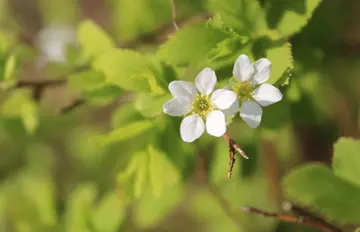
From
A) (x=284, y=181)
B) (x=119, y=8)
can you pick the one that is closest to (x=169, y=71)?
(x=284, y=181)

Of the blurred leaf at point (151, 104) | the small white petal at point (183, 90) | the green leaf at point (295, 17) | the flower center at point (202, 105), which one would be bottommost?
the blurred leaf at point (151, 104)

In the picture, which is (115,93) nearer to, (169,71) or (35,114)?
(169,71)

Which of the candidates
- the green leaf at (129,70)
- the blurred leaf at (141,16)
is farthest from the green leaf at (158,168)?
the blurred leaf at (141,16)

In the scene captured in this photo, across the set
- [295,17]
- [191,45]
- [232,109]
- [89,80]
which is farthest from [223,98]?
[89,80]

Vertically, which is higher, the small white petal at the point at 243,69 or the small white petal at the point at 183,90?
the small white petal at the point at 243,69

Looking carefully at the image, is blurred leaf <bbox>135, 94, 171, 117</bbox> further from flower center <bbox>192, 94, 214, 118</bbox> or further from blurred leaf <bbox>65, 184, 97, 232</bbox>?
blurred leaf <bbox>65, 184, 97, 232</bbox>

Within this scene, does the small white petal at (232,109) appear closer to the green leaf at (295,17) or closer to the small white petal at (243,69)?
the small white petal at (243,69)

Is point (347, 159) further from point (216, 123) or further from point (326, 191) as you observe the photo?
point (216, 123)
